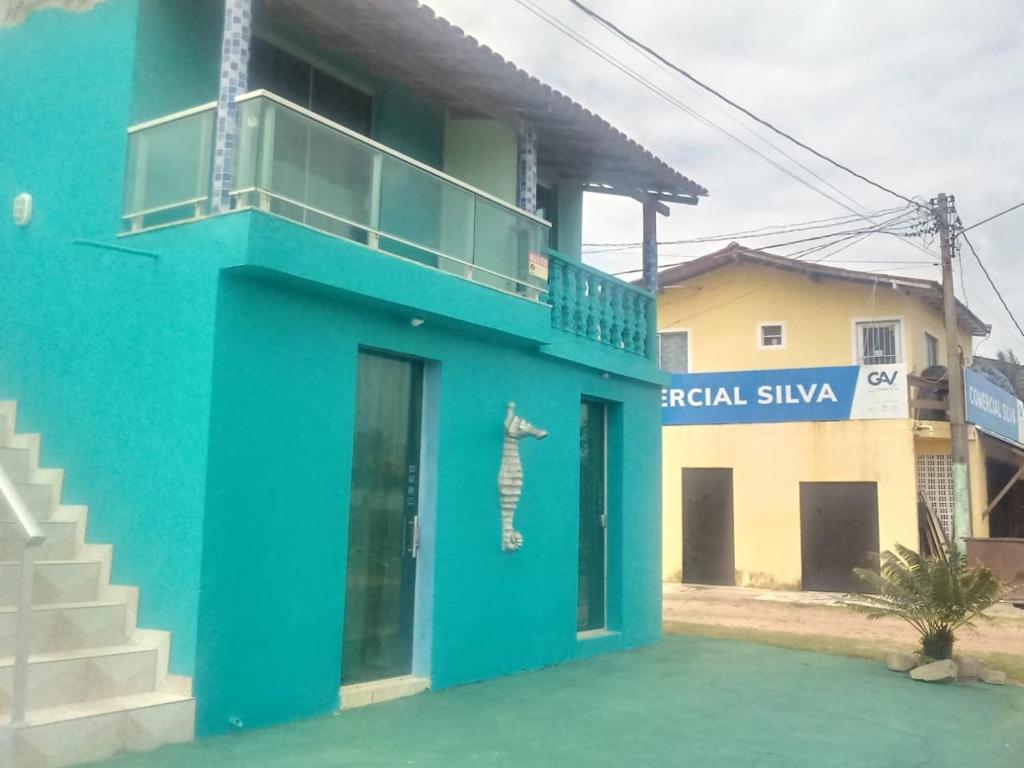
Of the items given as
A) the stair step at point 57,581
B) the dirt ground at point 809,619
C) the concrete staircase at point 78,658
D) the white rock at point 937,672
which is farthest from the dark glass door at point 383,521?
the dirt ground at point 809,619

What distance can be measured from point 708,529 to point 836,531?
2.55 meters

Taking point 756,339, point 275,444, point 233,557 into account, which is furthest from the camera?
point 756,339

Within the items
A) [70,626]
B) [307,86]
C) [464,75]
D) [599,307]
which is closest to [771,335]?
[599,307]

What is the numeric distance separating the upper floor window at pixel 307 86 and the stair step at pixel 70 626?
4.45 meters

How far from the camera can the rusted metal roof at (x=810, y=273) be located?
1922 centimetres

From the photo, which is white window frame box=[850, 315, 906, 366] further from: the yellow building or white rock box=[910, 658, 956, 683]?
white rock box=[910, 658, 956, 683]

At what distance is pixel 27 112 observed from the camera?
805 cm

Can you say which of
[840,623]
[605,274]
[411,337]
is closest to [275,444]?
[411,337]

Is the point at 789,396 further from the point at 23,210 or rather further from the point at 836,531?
the point at 23,210

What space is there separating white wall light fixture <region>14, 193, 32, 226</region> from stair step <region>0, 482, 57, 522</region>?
7.53 feet

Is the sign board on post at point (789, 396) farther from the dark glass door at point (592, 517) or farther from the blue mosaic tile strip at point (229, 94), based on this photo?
the blue mosaic tile strip at point (229, 94)

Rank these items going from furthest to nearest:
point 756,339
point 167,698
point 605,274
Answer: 1. point 756,339
2. point 605,274
3. point 167,698

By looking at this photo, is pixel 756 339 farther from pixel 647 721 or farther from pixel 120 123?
pixel 120 123

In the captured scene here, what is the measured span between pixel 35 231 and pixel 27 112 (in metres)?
1.14
